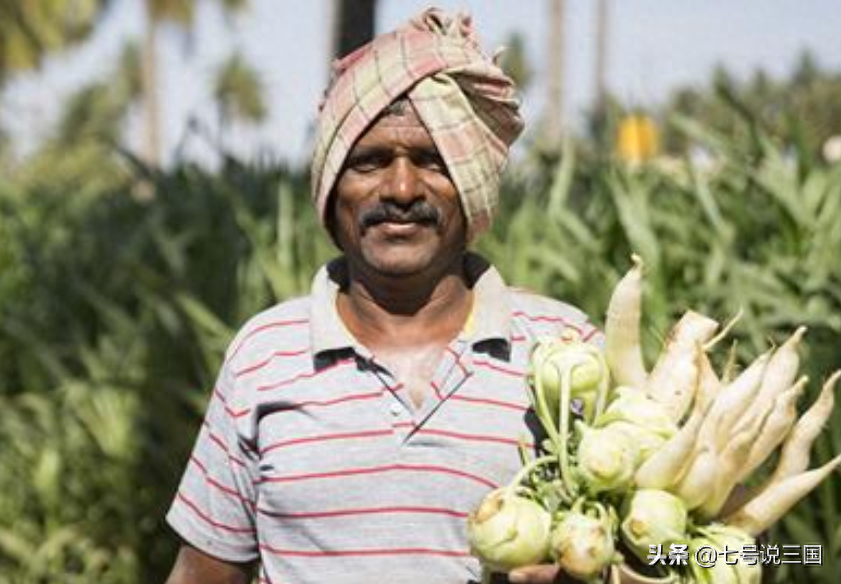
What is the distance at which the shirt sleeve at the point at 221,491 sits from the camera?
88.4 inches

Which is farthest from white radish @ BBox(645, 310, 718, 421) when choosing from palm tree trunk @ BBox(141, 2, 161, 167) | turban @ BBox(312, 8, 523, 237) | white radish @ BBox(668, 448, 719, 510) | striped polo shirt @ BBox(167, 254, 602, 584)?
palm tree trunk @ BBox(141, 2, 161, 167)

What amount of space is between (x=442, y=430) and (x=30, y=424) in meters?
3.09

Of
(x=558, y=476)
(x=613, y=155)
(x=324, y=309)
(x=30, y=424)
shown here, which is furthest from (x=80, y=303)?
(x=558, y=476)

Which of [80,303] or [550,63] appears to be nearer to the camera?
[80,303]

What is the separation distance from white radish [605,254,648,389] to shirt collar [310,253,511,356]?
218 millimetres

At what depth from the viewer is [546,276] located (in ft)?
12.0

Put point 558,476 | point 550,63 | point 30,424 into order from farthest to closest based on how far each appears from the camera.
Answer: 1. point 550,63
2. point 30,424
3. point 558,476

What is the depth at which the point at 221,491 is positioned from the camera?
228 cm

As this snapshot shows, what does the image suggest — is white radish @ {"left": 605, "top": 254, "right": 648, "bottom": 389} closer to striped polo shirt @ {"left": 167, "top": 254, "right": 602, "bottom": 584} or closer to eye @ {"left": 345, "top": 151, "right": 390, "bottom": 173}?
striped polo shirt @ {"left": 167, "top": 254, "right": 602, "bottom": 584}

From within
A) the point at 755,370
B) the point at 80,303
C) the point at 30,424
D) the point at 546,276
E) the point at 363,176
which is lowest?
the point at 30,424

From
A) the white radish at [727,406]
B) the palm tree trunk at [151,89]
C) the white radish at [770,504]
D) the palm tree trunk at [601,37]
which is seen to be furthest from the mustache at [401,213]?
the palm tree trunk at [151,89]

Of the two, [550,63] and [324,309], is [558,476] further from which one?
[550,63]

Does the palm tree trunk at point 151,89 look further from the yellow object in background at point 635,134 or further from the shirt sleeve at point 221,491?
the shirt sleeve at point 221,491

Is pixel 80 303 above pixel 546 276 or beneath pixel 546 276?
beneath
